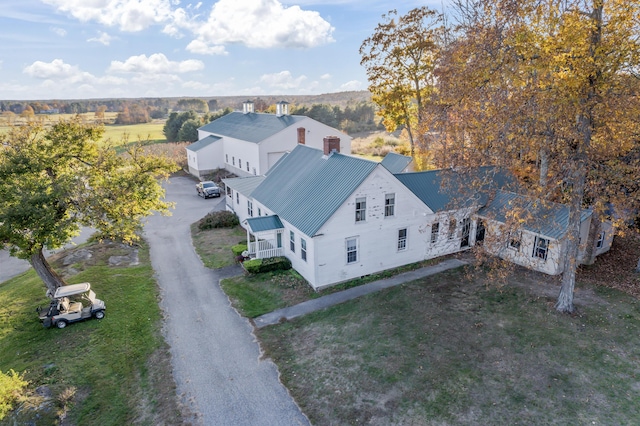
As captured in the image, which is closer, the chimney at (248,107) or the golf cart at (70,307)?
the golf cart at (70,307)

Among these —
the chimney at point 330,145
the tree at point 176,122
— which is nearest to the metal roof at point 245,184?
the chimney at point 330,145

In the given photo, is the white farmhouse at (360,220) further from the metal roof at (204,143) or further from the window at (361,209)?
the metal roof at (204,143)

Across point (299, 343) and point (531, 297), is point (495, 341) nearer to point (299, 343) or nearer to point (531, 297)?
point (531, 297)

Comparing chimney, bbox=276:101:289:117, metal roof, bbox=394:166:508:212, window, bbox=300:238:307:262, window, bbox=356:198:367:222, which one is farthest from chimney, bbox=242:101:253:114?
window, bbox=356:198:367:222

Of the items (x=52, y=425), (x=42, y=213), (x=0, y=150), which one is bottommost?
(x=52, y=425)

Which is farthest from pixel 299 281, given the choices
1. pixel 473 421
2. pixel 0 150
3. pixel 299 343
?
pixel 0 150

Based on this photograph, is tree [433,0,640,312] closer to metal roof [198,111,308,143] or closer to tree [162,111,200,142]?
metal roof [198,111,308,143]
